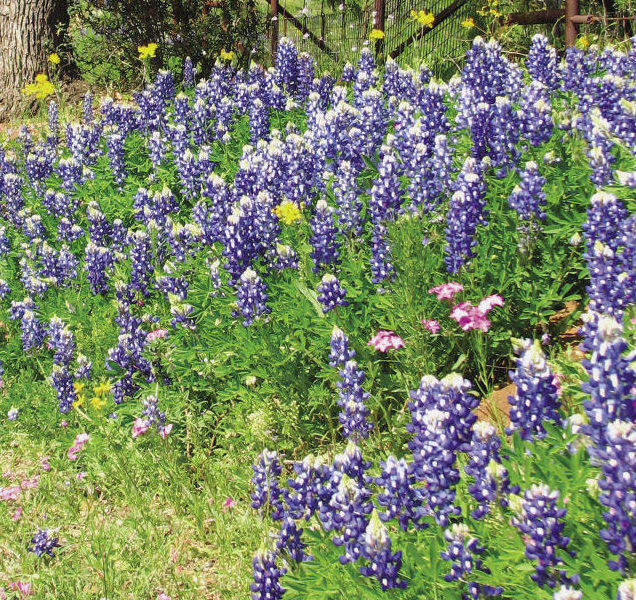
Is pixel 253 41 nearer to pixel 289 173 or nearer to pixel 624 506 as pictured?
pixel 289 173

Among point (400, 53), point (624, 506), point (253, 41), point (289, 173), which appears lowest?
point (624, 506)

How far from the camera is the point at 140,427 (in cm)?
351

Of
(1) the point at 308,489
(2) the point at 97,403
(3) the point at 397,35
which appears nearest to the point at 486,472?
(1) the point at 308,489

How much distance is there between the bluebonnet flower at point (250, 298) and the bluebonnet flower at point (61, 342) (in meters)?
1.35

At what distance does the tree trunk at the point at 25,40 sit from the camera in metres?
10.8

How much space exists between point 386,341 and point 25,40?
10.1m

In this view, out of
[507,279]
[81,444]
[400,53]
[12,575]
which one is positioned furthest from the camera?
[400,53]

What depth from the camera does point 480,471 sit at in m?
1.91

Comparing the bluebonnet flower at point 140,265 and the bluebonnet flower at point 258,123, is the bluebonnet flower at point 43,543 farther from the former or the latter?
the bluebonnet flower at point 258,123

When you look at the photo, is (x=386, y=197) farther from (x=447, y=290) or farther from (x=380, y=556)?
(x=380, y=556)

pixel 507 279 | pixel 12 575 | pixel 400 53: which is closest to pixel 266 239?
pixel 507 279

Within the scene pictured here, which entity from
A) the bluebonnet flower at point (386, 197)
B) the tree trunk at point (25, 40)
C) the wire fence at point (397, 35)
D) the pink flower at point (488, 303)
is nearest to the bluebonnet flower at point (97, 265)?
the bluebonnet flower at point (386, 197)

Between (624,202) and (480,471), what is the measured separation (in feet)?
7.38

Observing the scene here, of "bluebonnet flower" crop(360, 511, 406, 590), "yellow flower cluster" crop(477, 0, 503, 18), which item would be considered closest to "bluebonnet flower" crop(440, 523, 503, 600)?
"bluebonnet flower" crop(360, 511, 406, 590)
